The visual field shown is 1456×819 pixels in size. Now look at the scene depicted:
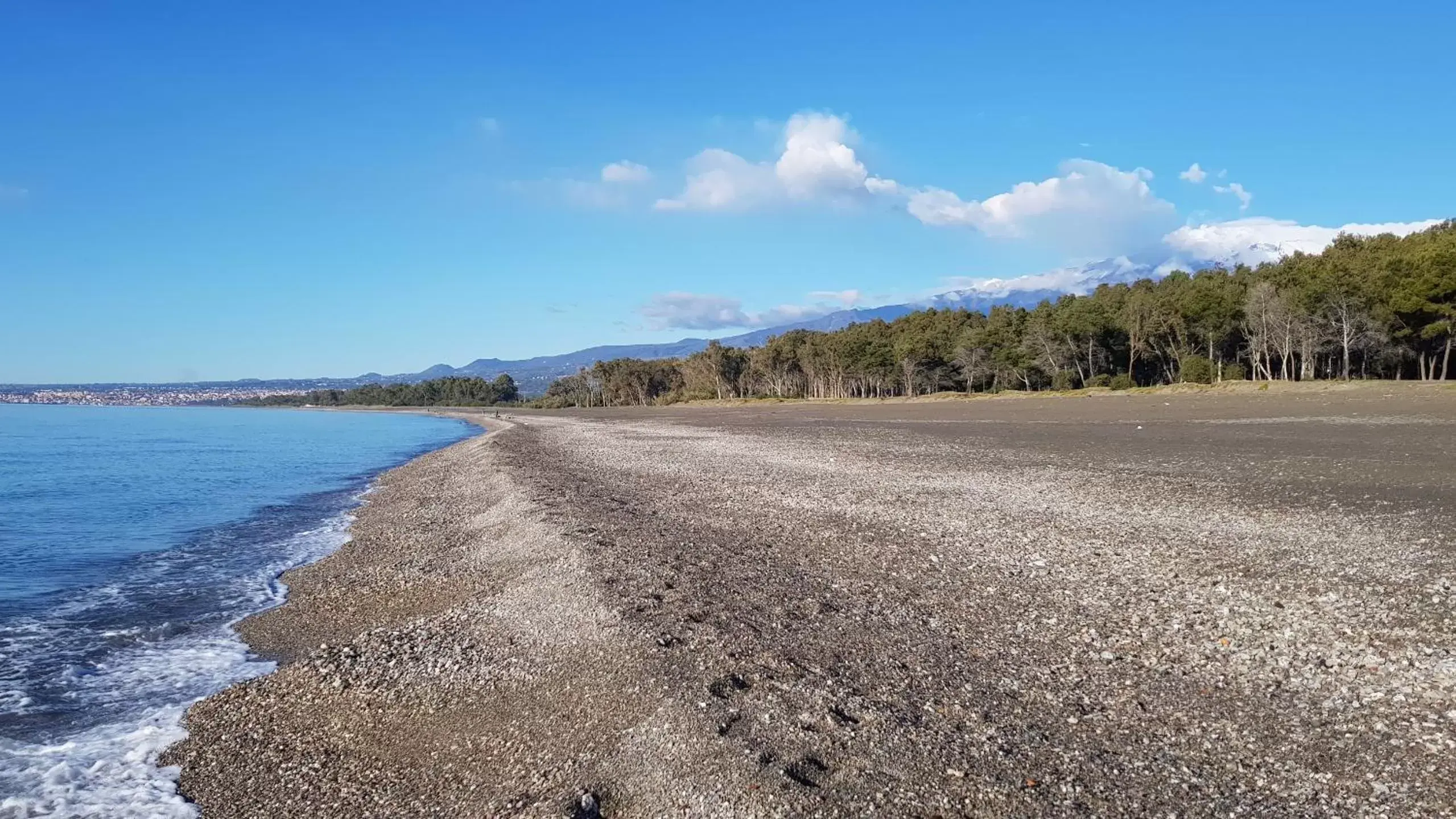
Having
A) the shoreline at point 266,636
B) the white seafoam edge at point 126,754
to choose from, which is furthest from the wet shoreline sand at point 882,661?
the white seafoam edge at point 126,754

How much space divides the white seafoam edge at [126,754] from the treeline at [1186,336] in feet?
187

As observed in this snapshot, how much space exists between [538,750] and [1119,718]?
4.35 m

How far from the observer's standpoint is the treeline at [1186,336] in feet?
153

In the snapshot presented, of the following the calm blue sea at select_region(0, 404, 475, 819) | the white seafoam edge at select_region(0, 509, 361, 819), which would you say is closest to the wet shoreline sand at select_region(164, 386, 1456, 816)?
the white seafoam edge at select_region(0, 509, 361, 819)

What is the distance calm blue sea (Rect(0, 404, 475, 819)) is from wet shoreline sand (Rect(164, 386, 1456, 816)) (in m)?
0.60

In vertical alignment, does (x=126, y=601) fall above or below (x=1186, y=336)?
below

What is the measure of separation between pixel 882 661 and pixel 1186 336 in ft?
214

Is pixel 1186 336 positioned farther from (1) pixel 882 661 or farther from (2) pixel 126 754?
(2) pixel 126 754

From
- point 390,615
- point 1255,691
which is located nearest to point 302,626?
point 390,615

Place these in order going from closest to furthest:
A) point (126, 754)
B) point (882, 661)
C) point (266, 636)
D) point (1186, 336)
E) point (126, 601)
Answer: point (126, 754) < point (882, 661) < point (266, 636) < point (126, 601) < point (1186, 336)

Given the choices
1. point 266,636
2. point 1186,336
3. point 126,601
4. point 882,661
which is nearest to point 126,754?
point 266,636

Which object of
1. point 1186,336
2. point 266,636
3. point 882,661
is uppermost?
point 1186,336

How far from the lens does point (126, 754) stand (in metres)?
6.71

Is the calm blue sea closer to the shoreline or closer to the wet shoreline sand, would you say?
the shoreline
